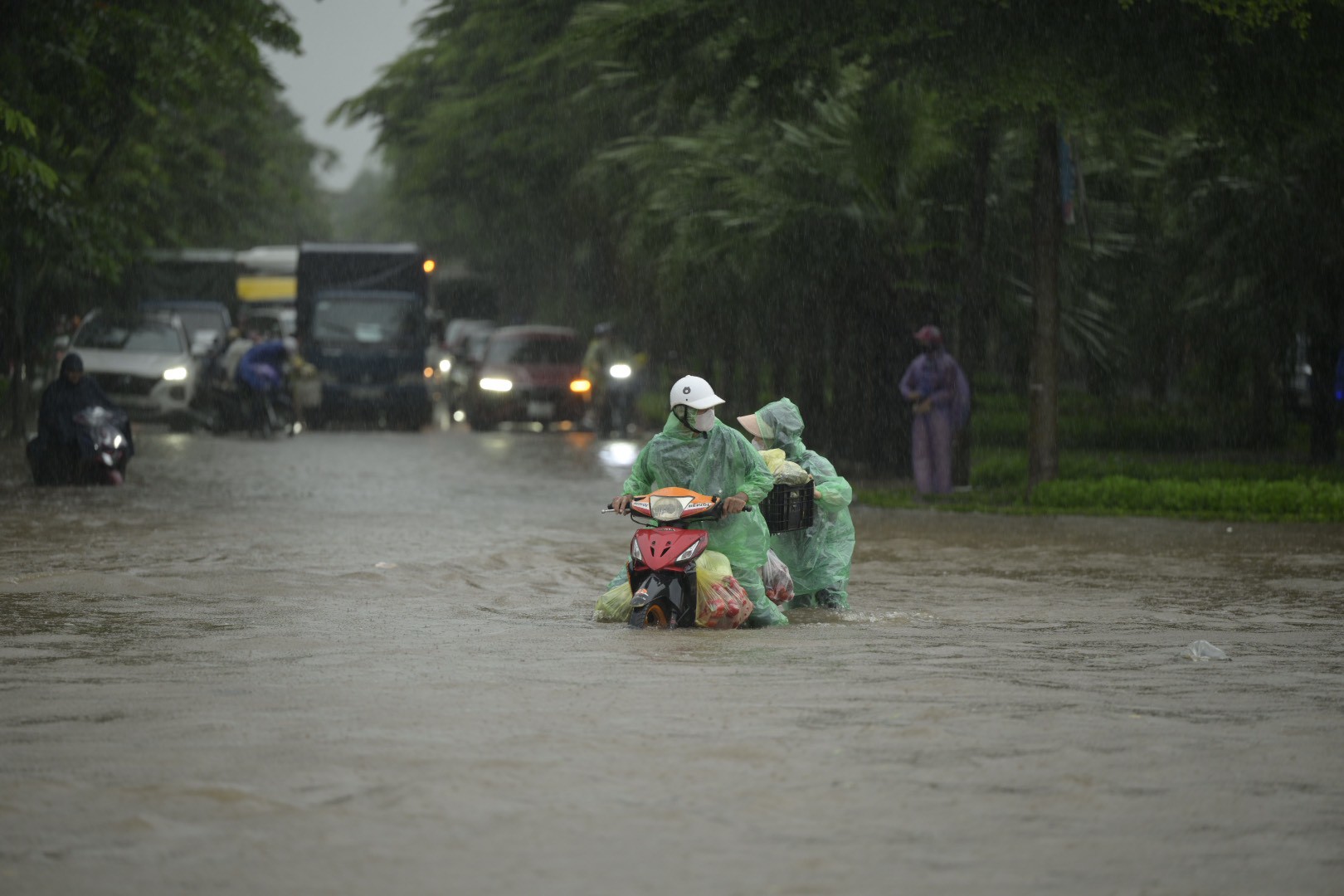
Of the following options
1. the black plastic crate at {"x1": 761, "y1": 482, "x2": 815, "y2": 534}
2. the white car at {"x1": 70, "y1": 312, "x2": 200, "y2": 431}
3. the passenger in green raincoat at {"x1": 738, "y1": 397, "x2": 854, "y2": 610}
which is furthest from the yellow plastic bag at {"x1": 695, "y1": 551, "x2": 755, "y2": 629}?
the white car at {"x1": 70, "y1": 312, "x2": 200, "y2": 431}

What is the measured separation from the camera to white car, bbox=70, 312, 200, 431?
3366 centimetres

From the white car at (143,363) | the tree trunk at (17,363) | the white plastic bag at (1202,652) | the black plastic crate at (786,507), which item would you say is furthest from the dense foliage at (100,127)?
the white plastic bag at (1202,652)

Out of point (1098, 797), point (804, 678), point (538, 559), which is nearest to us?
point (1098, 797)

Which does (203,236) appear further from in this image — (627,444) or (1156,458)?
(1156,458)

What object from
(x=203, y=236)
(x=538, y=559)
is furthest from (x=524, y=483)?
(x=203, y=236)

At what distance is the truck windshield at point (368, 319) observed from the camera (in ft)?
121

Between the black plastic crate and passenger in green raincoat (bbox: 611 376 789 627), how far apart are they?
0.21 meters

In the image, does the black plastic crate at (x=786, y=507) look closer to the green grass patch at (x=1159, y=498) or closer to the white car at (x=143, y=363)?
the green grass patch at (x=1159, y=498)

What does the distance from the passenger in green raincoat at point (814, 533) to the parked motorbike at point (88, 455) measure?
37.4 feet

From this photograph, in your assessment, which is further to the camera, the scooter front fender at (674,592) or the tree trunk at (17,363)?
the tree trunk at (17,363)

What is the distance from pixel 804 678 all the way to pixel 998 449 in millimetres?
20786

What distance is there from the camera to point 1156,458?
1089 inches

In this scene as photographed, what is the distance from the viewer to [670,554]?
10859 millimetres

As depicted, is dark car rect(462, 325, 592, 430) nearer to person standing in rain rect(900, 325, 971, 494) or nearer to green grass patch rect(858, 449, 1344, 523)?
green grass patch rect(858, 449, 1344, 523)
